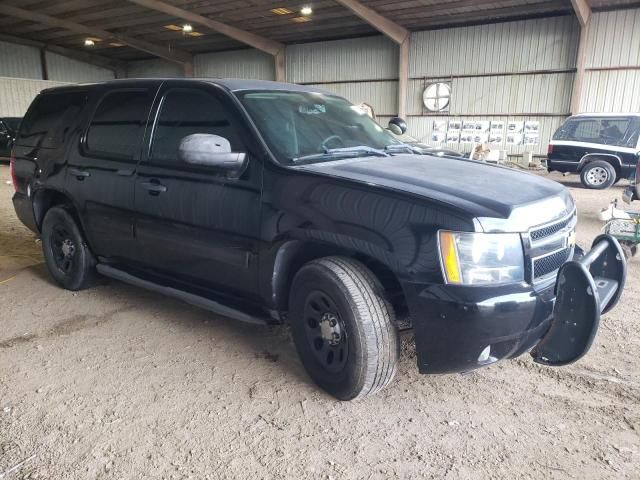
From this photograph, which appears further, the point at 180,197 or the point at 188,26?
the point at 188,26

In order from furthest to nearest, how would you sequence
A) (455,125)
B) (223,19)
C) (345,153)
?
(223,19), (455,125), (345,153)

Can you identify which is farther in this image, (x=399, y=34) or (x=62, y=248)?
(x=399, y=34)

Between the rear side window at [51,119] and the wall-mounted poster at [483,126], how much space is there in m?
16.4

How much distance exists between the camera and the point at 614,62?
15.7m

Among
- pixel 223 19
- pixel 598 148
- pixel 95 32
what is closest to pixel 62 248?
pixel 598 148

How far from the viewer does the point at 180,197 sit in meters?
3.28

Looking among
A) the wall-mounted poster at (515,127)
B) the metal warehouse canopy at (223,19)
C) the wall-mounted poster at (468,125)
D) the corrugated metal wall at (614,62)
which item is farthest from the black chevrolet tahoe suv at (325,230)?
the wall-mounted poster at (468,125)

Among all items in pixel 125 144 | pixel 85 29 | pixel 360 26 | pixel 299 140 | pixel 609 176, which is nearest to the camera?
pixel 299 140

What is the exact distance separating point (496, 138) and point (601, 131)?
20.3 ft

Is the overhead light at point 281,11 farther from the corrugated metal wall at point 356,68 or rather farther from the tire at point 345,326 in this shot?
the tire at point 345,326

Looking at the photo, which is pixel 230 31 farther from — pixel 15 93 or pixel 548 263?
pixel 548 263

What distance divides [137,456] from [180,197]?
159 centimetres

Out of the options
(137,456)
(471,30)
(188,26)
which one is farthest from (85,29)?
(137,456)

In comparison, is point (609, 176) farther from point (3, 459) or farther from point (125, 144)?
point (3, 459)
